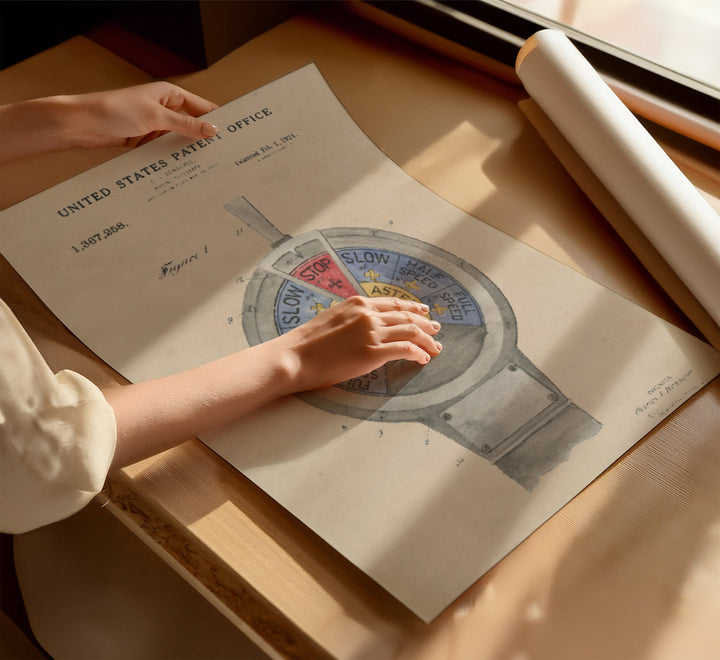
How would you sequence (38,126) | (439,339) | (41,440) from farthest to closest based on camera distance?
(38,126) → (439,339) → (41,440)

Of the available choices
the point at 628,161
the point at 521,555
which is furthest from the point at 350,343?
the point at 628,161

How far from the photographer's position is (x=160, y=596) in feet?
2.33

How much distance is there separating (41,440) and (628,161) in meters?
0.51

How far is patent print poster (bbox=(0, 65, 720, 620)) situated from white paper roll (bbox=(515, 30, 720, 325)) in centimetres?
6

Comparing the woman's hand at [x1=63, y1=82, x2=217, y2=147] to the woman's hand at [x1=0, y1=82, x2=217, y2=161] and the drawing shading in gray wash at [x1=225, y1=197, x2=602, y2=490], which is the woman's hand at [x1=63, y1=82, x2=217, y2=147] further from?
the drawing shading in gray wash at [x1=225, y1=197, x2=602, y2=490]

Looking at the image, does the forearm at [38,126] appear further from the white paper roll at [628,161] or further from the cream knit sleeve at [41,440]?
the white paper roll at [628,161]

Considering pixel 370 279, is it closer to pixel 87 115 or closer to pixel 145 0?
pixel 87 115

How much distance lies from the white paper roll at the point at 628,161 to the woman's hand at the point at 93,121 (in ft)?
1.07

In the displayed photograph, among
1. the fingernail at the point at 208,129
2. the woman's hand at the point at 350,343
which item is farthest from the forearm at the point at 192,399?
the fingernail at the point at 208,129

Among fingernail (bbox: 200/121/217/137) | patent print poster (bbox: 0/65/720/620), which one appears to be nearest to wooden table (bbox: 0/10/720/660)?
patent print poster (bbox: 0/65/720/620)

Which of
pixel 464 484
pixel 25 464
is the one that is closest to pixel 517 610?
pixel 464 484

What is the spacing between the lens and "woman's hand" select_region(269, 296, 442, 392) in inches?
21.1

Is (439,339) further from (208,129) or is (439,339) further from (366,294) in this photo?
(208,129)

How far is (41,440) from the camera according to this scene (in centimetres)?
45
